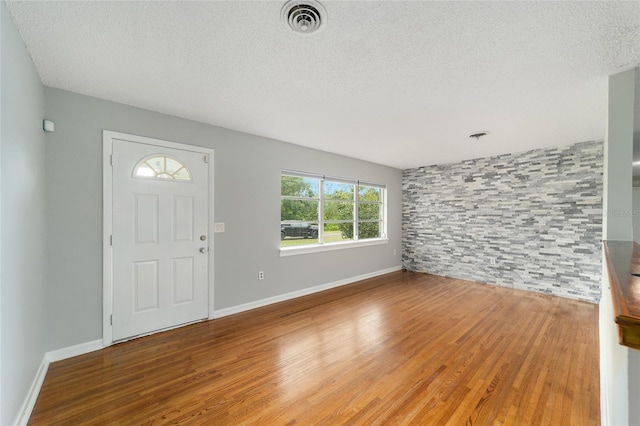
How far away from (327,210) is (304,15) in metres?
3.44

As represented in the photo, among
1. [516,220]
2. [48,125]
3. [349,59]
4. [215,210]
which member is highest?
[349,59]

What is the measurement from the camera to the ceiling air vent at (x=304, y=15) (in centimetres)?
138

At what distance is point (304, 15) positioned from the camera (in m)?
1.46

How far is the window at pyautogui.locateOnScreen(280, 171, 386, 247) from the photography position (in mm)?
4207

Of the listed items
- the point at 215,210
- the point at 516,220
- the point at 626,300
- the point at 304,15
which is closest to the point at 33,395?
the point at 215,210

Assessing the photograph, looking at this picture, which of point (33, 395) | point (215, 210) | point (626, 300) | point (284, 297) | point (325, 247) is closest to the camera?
point (626, 300)

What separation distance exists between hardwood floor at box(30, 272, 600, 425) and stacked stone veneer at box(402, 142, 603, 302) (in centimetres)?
92

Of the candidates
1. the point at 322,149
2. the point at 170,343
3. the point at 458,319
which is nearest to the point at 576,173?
the point at 458,319

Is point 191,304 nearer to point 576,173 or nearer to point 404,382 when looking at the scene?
point 404,382

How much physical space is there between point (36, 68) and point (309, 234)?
3500mm

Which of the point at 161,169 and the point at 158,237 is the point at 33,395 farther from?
the point at 161,169

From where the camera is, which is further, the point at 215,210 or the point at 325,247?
the point at 325,247

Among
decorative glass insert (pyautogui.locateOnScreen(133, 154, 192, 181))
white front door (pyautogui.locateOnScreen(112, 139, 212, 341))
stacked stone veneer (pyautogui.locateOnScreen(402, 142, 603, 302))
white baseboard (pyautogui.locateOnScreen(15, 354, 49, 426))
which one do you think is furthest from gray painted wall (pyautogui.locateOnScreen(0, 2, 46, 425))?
stacked stone veneer (pyautogui.locateOnScreen(402, 142, 603, 302))

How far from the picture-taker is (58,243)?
234 centimetres
